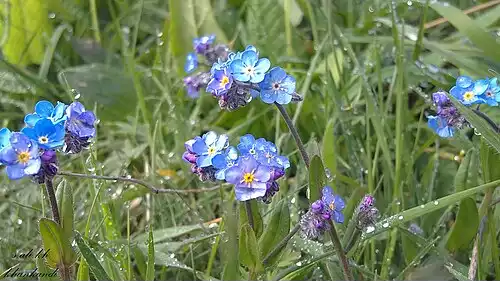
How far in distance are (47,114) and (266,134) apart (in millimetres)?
904

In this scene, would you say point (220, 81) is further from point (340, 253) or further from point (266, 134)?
point (266, 134)

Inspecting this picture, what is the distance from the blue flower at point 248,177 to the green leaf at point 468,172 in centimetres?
52

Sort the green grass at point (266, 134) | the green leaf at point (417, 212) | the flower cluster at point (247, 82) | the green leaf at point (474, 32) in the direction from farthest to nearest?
the green leaf at point (474, 32), the green grass at point (266, 134), the green leaf at point (417, 212), the flower cluster at point (247, 82)

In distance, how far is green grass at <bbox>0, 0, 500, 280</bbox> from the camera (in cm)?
143

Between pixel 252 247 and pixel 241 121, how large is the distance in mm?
853

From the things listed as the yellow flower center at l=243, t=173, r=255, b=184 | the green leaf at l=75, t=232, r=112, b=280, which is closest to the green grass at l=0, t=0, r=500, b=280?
the green leaf at l=75, t=232, r=112, b=280

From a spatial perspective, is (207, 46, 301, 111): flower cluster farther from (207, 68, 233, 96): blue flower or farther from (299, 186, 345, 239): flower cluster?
(299, 186, 345, 239): flower cluster

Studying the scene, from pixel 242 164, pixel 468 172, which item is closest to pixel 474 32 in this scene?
pixel 468 172

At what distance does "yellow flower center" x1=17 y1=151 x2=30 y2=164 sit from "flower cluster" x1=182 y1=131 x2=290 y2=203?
275 millimetres

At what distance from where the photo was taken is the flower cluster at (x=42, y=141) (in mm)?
1087

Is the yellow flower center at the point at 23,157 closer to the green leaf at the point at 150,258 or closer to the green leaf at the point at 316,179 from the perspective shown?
the green leaf at the point at 150,258

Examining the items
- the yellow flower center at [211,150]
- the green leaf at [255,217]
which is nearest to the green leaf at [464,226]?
the green leaf at [255,217]

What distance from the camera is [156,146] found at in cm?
195

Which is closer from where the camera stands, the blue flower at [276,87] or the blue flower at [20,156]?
the blue flower at [20,156]
